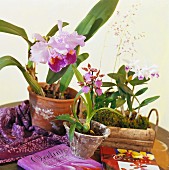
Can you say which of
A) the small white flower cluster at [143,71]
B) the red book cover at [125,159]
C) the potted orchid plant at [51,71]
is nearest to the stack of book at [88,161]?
the red book cover at [125,159]

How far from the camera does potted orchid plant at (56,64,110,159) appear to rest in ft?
2.90

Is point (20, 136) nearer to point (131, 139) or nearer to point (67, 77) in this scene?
point (67, 77)

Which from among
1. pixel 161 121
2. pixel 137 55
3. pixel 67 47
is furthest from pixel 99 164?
pixel 161 121

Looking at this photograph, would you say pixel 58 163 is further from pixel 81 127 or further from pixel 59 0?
pixel 59 0

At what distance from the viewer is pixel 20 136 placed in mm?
1028

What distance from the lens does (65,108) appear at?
40.6 inches

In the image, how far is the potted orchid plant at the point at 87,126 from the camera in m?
0.88

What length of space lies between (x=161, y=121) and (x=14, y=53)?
3.33 feet

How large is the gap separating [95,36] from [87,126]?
1.07 m

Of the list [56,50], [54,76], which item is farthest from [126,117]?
[56,50]

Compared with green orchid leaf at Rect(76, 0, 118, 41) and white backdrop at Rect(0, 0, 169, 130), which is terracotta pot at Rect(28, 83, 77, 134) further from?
white backdrop at Rect(0, 0, 169, 130)

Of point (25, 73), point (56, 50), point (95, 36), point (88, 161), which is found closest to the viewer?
point (56, 50)

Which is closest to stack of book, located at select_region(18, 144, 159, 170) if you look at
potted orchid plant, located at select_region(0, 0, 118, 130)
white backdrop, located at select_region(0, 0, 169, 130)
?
potted orchid plant, located at select_region(0, 0, 118, 130)

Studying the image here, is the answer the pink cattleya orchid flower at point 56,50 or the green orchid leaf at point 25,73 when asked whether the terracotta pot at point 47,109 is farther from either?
the pink cattleya orchid flower at point 56,50
